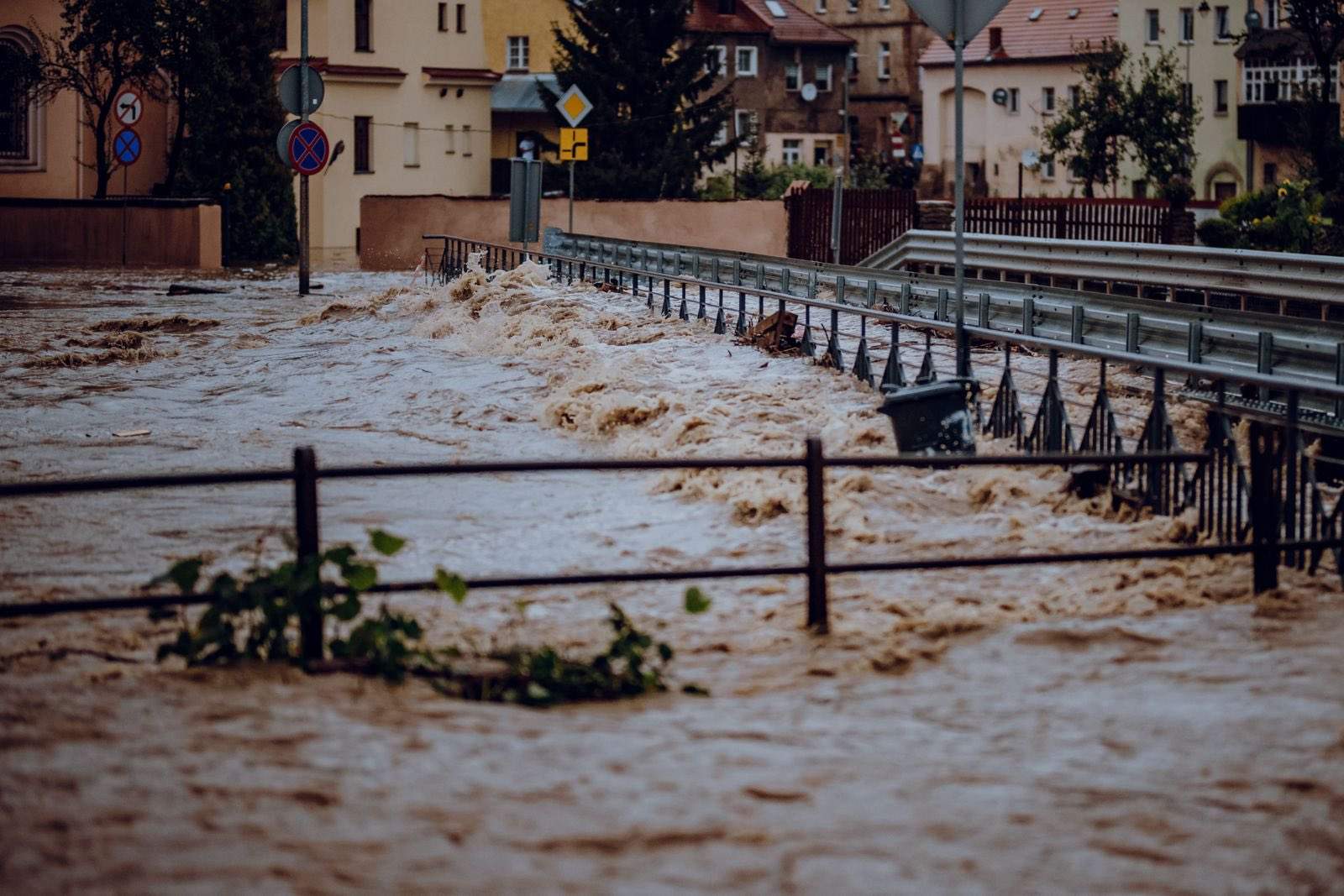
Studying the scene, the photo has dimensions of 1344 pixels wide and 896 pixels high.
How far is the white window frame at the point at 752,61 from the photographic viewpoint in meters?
95.9

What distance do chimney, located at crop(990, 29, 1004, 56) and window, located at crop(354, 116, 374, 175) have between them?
119 ft

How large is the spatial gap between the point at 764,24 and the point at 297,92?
2600 inches

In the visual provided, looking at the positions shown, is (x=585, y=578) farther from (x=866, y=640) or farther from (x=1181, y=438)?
(x=1181, y=438)

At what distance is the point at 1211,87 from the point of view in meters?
75.1

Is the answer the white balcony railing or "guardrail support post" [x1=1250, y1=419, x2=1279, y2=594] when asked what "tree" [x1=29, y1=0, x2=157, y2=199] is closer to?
"guardrail support post" [x1=1250, y1=419, x2=1279, y2=594]

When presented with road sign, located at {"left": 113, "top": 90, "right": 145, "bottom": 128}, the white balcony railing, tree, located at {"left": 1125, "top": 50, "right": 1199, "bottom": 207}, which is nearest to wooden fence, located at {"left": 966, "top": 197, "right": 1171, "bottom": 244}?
road sign, located at {"left": 113, "top": 90, "right": 145, "bottom": 128}

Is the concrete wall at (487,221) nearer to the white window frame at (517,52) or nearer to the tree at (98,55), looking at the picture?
the tree at (98,55)

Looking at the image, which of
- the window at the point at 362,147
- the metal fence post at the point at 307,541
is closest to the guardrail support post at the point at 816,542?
the metal fence post at the point at 307,541

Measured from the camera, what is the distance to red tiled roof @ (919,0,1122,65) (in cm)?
8619

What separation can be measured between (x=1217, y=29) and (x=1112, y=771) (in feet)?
239

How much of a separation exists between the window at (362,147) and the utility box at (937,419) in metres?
51.5

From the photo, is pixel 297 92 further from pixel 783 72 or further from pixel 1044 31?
pixel 783 72

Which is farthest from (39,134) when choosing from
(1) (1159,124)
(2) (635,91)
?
(1) (1159,124)

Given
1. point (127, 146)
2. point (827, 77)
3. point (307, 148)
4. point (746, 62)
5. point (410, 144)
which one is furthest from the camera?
point (827, 77)
